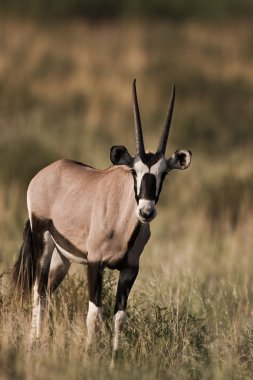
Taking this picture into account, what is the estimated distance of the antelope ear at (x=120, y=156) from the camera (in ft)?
19.3

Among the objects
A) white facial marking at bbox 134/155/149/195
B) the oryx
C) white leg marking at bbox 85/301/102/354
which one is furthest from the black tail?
white facial marking at bbox 134/155/149/195

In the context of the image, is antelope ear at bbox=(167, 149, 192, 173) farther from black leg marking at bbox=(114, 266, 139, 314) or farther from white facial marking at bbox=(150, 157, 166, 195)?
black leg marking at bbox=(114, 266, 139, 314)

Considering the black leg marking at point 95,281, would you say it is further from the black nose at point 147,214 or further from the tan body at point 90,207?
the black nose at point 147,214

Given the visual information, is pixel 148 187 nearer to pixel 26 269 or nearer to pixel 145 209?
pixel 145 209

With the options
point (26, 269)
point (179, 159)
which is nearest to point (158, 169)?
point (179, 159)

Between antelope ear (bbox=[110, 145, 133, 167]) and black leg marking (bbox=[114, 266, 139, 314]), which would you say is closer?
antelope ear (bbox=[110, 145, 133, 167])

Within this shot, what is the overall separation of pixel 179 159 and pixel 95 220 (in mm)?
582

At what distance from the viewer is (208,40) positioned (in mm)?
23484

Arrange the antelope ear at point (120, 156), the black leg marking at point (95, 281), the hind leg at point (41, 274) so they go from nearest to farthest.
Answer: the antelope ear at point (120, 156) → the black leg marking at point (95, 281) → the hind leg at point (41, 274)

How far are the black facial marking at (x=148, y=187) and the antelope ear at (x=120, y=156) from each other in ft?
0.69

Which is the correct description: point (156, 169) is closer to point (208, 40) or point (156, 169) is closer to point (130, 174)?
point (130, 174)

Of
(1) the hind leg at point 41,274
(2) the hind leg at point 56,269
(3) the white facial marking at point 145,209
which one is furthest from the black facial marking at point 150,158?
(2) the hind leg at point 56,269

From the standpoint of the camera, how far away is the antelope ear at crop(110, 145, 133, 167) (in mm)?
5891

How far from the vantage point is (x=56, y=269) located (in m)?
6.84
